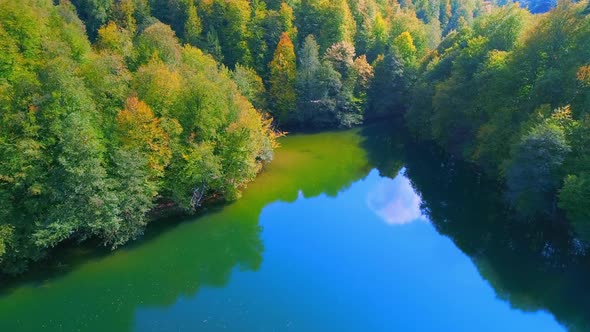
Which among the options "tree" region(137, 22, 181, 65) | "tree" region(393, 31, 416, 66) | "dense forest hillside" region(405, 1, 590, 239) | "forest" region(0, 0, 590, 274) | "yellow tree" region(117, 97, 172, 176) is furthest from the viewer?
"tree" region(393, 31, 416, 66)

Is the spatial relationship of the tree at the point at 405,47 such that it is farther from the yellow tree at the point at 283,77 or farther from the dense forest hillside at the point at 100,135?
the dense forest hillside at the point at 100,135

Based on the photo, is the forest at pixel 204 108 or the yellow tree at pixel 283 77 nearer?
the forest at pixel 204 108

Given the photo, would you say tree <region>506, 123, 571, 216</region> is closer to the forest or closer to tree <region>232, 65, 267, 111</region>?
the forest

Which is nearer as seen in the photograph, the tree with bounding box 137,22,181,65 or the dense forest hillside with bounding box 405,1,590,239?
the dense forest hillside with bounding box 405,1,590,239

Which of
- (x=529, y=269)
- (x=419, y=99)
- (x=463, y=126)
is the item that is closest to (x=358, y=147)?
(x=419, y=99)

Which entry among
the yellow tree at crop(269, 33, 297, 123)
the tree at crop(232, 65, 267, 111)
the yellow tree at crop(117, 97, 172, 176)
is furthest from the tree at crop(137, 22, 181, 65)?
the yellow tree at crop(269, 33, 297, 123)

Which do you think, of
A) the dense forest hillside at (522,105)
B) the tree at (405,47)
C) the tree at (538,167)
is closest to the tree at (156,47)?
the dense forest hillside at (522,105)
